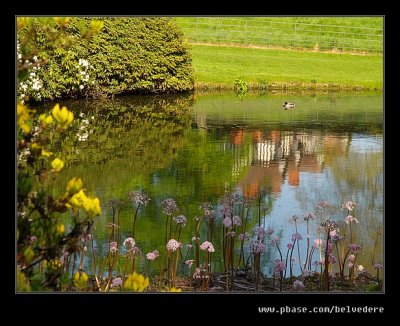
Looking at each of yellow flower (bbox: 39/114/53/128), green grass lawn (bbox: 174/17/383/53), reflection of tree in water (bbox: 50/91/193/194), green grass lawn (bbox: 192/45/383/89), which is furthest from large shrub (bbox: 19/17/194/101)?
yellow flower (bbox: 39/114/53/128)

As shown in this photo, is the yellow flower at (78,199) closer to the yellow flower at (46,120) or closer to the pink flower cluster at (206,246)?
the yellow flower at (46,120)

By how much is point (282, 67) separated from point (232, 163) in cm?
1685

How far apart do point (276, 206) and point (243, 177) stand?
68.7 inches

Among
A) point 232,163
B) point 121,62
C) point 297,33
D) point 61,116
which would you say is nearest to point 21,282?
point 61,116

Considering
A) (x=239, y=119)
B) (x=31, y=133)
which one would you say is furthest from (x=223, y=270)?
(x=239, y=119)

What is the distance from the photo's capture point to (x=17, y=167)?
303 centimetres

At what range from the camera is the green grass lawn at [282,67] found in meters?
25.0

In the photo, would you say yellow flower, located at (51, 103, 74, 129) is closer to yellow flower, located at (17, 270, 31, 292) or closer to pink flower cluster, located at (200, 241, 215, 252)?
yellow flower, located at (17, 270, 31, 292)

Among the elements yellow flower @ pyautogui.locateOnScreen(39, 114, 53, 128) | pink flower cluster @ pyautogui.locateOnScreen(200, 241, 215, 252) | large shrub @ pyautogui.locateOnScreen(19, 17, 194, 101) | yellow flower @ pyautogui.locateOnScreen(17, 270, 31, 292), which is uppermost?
large shrub @ pyautogui.locateOnScreen(19, 17, 194, 101)

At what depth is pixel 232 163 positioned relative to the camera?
423 inches

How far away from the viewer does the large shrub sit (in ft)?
61.1

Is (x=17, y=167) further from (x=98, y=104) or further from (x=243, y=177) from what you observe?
(x=98, y=104)

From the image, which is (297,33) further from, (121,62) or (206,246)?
(206,246)

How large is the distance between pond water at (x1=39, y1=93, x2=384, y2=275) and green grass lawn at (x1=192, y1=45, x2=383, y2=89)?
20.2 ft
